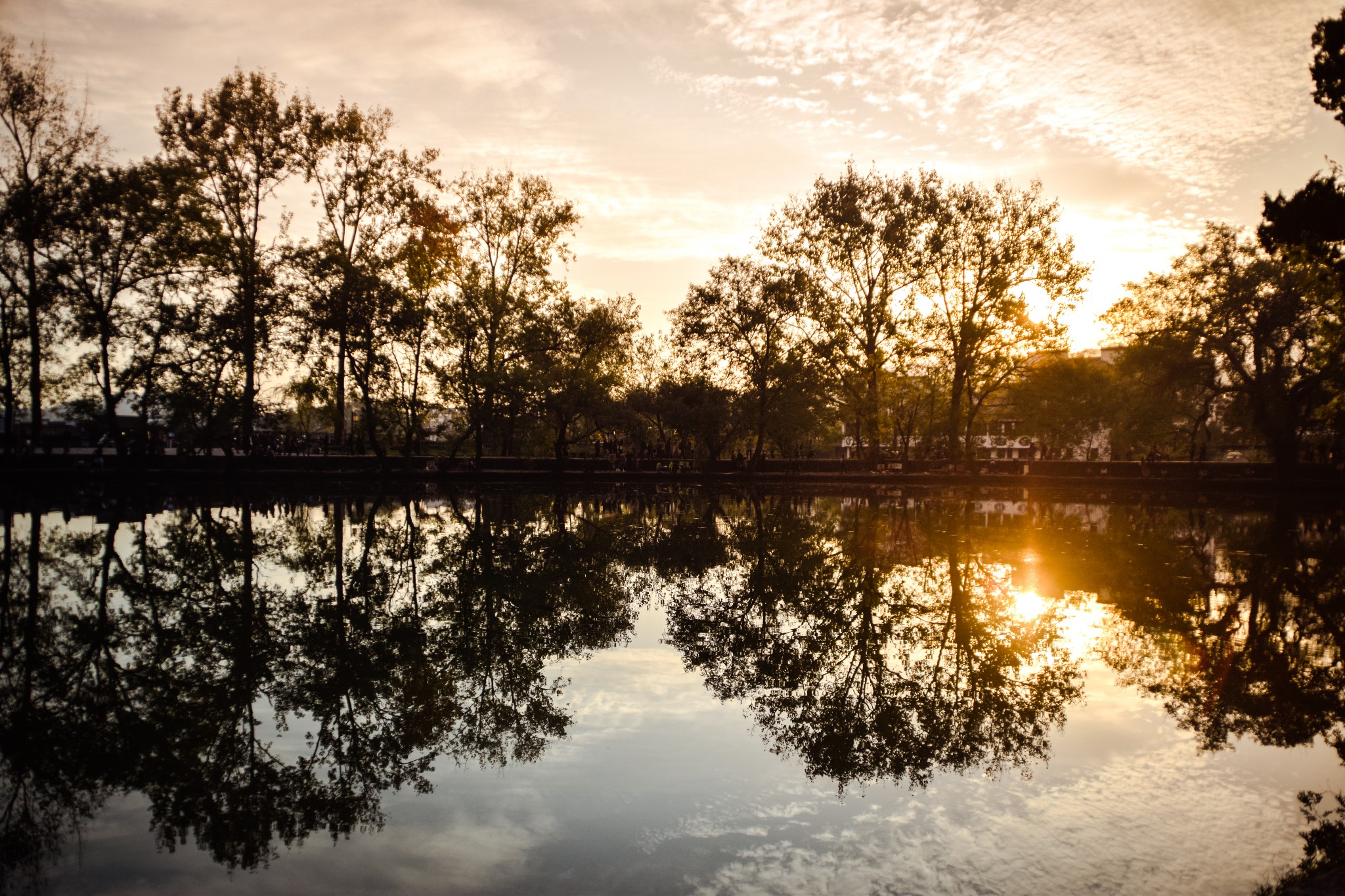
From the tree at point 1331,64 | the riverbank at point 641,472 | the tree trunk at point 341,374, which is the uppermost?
the tree at point 1331,64

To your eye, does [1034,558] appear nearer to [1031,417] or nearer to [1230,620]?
[1230,620]

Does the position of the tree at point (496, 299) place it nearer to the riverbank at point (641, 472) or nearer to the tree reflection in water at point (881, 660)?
the riverbank at point (641, 472)

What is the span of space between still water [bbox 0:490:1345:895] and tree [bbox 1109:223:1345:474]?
3474 cm

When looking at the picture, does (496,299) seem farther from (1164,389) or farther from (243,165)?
(1164,389)

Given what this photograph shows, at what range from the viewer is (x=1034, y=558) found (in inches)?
586

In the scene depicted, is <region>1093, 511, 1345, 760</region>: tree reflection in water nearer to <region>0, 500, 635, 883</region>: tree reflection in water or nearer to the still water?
the still water

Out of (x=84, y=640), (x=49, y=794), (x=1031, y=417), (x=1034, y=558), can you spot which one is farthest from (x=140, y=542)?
(x=1031, y=417)

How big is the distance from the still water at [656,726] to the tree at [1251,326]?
34735mm

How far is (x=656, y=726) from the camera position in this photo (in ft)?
20.9

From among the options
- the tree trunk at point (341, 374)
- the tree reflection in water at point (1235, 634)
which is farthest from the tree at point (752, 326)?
the tree reflection in water at point (1235, 634)

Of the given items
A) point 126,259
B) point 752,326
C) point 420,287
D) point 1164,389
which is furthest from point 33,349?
point 1164,389

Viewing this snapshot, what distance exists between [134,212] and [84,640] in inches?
1290

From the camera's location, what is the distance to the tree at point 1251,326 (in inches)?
1590

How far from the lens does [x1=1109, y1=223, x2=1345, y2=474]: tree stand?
40.4m
